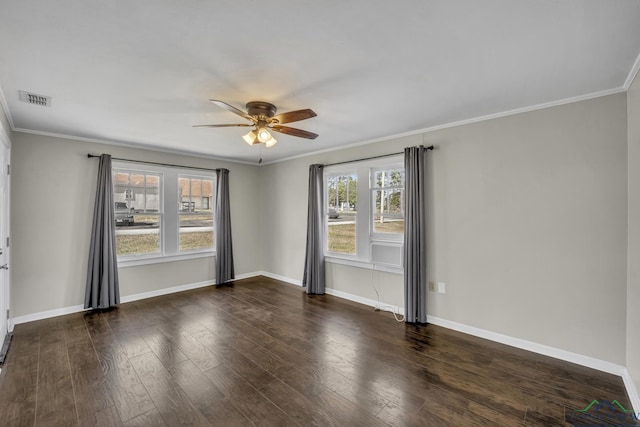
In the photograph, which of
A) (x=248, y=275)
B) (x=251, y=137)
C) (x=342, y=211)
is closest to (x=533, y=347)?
(x=342, y=211)

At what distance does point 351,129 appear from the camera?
3.85 m

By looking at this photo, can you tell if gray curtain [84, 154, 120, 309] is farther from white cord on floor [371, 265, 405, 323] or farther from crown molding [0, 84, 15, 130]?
white cord on floor [371, 265, 405, 323]

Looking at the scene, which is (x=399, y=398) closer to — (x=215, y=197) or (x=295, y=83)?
(x=295, y=83)

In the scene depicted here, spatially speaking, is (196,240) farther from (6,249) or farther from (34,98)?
(34,98)

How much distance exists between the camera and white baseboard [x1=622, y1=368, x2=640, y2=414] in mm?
2111

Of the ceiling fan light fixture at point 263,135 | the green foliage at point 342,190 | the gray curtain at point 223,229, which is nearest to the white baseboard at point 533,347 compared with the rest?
the green foliage at point 342,190

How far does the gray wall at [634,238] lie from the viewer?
2.20 metres

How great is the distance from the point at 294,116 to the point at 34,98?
8.33ft

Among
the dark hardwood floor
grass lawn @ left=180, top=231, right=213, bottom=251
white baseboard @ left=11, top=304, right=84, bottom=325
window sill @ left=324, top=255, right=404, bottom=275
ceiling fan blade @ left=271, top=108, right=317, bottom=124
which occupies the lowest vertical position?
the dark hardwood floor

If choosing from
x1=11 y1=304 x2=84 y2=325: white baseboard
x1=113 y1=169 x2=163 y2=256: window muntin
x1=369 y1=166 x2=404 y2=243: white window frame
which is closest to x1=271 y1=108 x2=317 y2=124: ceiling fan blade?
x1=369 y1=166 x2=404 y2=243: white window frame

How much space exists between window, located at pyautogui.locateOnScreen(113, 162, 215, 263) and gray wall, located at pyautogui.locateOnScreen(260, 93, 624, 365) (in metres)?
3.93

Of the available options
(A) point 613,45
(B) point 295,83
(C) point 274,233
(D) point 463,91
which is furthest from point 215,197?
(A) point 613,45

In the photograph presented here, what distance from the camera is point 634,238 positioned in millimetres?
2285

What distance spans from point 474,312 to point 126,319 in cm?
456
